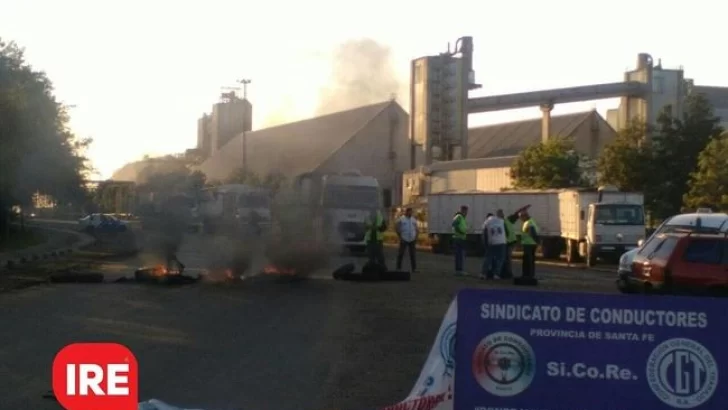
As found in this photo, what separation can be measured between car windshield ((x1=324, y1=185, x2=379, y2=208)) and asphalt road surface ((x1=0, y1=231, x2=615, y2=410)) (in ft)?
47.4

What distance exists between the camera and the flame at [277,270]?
25.4m

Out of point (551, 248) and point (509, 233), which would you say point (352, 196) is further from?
point (509, 233)

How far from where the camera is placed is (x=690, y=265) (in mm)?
20500

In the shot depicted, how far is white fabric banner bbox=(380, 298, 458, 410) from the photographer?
856 centimetres

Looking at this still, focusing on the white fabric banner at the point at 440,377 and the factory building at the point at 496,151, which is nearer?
the white fabric banner at the point at 440,377

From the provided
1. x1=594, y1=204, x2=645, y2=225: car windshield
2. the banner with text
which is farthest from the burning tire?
x1=594, y1=204, x2=645, y2=225: car windshield

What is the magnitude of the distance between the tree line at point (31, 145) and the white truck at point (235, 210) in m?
12.2

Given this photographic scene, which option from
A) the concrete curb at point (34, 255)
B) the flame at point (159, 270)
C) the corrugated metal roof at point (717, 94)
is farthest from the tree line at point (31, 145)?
the corrugated metal roof at point (717, 94)

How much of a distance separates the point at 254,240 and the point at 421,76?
3997 cm

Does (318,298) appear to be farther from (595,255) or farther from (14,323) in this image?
(595,255)

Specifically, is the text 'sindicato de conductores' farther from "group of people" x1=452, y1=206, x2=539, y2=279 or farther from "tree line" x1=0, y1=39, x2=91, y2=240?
"tree line" x1=0, y1=39, x2=91, y2=240

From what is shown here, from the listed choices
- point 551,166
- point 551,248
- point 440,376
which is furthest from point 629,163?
point 440,376

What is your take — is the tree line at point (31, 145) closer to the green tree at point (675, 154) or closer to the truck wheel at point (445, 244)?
the truck wheel at point (445, 244)

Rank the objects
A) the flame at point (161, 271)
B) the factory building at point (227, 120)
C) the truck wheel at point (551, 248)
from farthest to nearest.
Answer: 1. the truck wheel at point (551, 248)
2. the factory building at point (227, 120)
3. the flame at point (161, 271)
